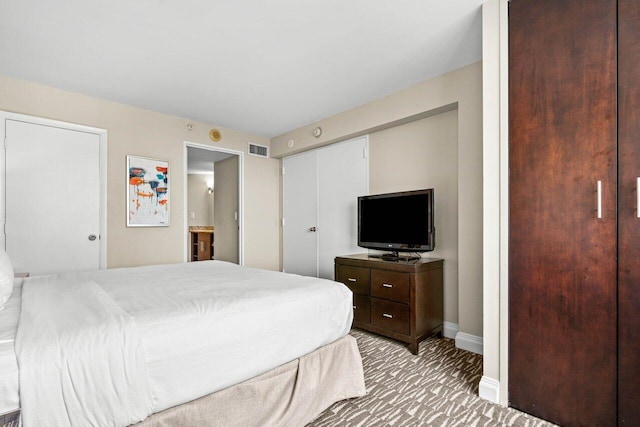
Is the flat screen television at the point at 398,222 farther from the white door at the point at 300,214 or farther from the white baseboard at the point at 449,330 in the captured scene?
the white door at the point at 300,214

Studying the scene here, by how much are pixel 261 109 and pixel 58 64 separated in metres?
1.89

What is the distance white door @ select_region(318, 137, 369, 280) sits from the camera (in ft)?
12.8

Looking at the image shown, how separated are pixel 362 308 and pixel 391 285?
430mm

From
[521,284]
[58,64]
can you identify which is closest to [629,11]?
[521,284]

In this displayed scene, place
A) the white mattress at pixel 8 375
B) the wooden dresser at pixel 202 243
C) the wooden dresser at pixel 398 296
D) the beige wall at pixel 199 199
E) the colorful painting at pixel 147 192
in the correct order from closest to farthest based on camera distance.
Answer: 1. the white mattress at pixel 8 375
2. the wooden dresser at pixel 398 296
3. the colorful painting at pixel 147 192
4. the wooden dresser at pixel 202 243
5. the beige wall at pixel 199 199

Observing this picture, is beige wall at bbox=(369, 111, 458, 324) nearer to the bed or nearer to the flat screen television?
the flat screen television

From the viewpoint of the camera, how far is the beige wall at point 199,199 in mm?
7551

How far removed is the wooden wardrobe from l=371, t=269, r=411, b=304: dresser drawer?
91cm

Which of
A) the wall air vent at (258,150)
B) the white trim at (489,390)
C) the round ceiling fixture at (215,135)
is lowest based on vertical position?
the white trim at (489,390)

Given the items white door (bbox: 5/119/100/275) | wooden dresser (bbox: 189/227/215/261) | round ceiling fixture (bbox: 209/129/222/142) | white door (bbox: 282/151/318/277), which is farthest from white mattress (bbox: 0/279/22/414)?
wooden dresser (bbox: 189/227/215/261)

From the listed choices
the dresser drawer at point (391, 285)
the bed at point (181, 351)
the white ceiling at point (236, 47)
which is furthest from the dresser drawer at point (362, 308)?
the white ceiling at point (236, 47)

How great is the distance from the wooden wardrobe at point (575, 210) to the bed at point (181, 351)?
3.45 feet

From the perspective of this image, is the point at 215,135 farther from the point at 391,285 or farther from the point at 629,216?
the point at 629,216

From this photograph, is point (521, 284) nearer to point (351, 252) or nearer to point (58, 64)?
point (351, 252)
